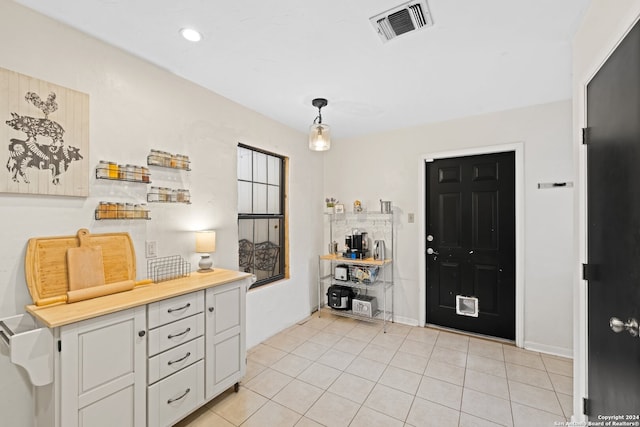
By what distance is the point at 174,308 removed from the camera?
186 centimetres

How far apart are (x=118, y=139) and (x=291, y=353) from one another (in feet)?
8.26

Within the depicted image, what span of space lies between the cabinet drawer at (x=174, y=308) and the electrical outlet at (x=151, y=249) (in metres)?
0.51

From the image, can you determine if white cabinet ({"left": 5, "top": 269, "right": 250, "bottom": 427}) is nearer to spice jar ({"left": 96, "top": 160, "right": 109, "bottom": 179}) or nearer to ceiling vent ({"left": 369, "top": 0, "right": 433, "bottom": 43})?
spice jar ({"left": 96, "top": 160, "right": 109, "bottom": 179})

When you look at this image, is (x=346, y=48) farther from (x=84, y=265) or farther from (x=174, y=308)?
(x=84, y=265)

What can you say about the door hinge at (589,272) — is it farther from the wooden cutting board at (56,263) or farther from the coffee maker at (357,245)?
the wooden cutting board at (56,263)

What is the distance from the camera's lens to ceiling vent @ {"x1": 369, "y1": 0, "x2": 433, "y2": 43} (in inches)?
63.2

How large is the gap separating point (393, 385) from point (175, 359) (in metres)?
1.77

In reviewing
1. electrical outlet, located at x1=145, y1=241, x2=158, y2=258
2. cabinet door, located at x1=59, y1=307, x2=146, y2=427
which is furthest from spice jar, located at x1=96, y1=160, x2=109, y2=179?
cabinet door, located at x1=59, y1=307, x2=146, y2=427

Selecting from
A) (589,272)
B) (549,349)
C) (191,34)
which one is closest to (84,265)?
(191,34)

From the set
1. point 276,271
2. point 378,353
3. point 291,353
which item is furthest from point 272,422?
point 276,271

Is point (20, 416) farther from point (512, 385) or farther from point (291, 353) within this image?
point (512, 385)

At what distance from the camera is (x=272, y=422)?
1979 millimetres

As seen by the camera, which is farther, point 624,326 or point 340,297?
point 340,297

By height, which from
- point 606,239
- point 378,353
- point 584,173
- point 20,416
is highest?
point 584,173
